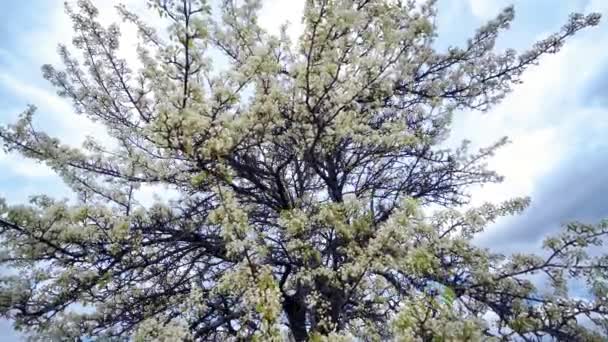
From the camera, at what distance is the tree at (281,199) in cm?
500

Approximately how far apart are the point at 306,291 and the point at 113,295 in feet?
8.27

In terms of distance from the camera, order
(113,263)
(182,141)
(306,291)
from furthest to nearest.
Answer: (306,291) < (113,263) < (182,141)

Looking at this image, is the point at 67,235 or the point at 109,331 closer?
the point at 67,235

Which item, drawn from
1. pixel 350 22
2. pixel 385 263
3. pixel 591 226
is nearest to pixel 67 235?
pixel 385 263

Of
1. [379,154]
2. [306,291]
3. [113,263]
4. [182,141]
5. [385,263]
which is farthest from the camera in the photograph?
[379,154]

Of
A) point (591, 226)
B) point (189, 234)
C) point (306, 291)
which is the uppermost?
point (189, 234)

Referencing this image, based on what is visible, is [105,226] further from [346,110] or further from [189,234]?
[346,110]

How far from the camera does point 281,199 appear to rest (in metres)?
7.21

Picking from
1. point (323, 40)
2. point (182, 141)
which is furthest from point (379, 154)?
point (182, 141)

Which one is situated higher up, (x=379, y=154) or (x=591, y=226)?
(x=379, y=154)

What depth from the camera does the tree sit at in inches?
197

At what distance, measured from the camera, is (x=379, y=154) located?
7.09 metres

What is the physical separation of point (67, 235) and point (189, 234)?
60.2 inches

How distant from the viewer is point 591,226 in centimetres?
529
